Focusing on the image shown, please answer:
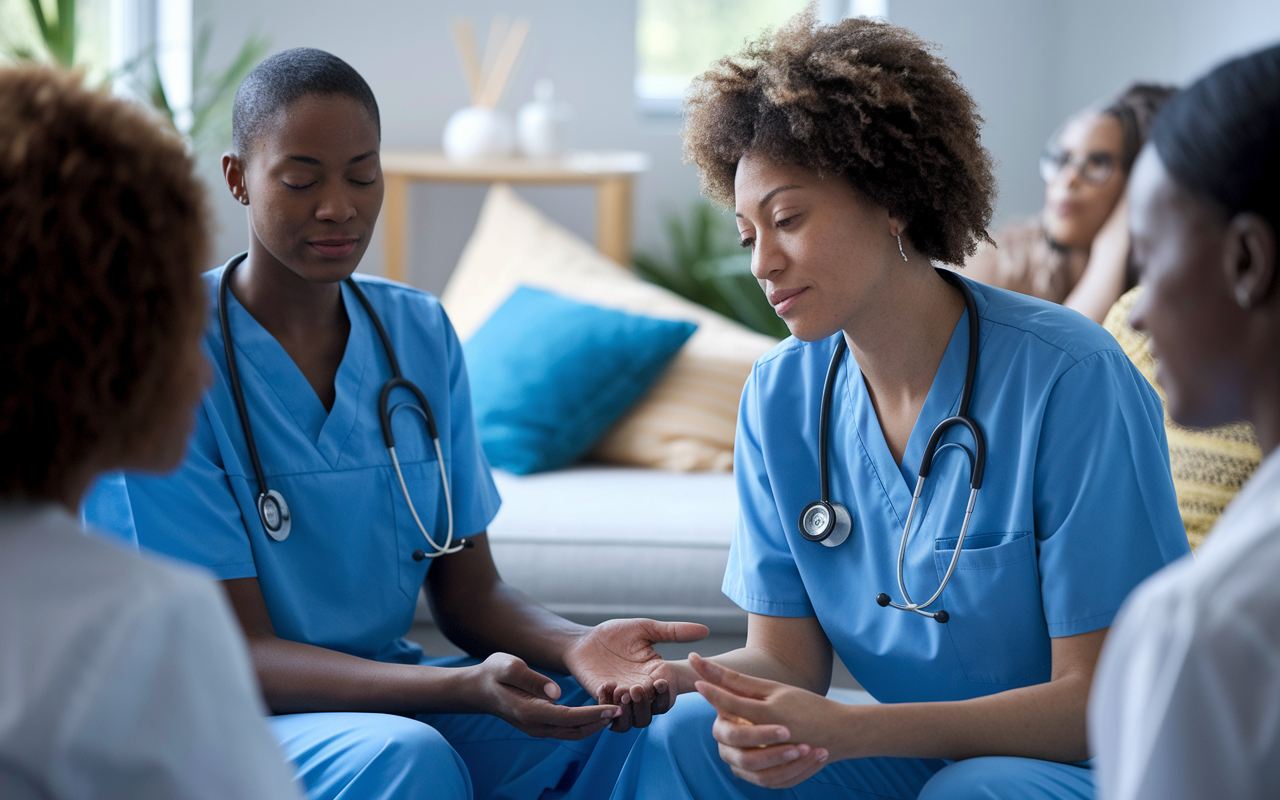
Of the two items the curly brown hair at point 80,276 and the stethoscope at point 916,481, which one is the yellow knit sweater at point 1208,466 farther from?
the curly brown hair at point 80,276

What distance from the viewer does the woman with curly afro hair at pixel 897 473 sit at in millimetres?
1148

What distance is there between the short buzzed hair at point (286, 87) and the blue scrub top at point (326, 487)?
194mm

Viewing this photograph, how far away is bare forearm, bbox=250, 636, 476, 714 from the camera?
1270 millimetres

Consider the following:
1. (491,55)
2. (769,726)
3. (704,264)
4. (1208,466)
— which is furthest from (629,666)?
(491,55)

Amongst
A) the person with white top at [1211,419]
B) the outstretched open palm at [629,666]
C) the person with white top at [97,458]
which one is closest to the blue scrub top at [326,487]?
the outstretched open palm at [629,666]

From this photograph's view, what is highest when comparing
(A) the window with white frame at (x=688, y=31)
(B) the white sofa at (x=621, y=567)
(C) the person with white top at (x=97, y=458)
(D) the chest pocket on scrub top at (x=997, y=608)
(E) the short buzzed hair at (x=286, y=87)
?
(A) the window with white frame at (x=688, y=31)

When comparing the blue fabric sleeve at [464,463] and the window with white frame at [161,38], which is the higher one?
the window with white frame at [161,38]

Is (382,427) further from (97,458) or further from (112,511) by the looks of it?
(97,458)

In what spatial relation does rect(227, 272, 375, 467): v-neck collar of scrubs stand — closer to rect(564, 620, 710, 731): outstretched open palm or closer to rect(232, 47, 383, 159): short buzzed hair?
rect(232, 47, 383, 159): short buzzed hair

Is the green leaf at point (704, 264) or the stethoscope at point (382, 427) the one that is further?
the green leaf at point (704, 264)

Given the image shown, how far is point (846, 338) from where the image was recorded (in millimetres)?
1382

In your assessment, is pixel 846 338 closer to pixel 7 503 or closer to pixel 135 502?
pixel 135 502

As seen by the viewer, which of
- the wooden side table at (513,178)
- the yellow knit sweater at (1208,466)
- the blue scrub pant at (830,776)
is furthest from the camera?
the wooden side table at (513,178)

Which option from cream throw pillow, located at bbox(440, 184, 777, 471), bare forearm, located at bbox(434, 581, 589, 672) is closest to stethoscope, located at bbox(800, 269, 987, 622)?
bare forearm, located at bbox(434, 581, 589, 672)
